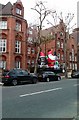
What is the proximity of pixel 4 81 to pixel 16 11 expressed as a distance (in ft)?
84.5

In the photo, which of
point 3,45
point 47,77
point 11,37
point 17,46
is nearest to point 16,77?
point 47,77

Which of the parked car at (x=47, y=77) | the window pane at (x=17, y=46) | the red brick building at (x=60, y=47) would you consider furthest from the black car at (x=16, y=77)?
the red brick building at (x=60, y=47)

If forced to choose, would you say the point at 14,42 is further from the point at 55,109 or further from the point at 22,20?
the point at 55,109

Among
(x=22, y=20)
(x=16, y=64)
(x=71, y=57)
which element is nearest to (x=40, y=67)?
(x=16, y=64)

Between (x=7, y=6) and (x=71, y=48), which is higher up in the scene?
(x=7, y=6)

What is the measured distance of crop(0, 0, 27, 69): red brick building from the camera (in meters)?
52.1

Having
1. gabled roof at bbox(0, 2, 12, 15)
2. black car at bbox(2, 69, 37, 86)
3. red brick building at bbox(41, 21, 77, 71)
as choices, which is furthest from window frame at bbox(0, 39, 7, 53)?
red brick building at bbox(41, 21, 77, 71)

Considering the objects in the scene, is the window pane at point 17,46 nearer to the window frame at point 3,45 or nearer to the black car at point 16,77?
the window frame at point 3,45

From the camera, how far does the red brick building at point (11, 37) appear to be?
52125 millimetres

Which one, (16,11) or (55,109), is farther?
(16,11)

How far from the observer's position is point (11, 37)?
172 ft

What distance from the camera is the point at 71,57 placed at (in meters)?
87.0

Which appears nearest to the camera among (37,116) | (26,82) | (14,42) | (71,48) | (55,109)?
(37,116)

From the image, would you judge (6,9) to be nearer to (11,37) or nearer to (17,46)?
(11,37)
